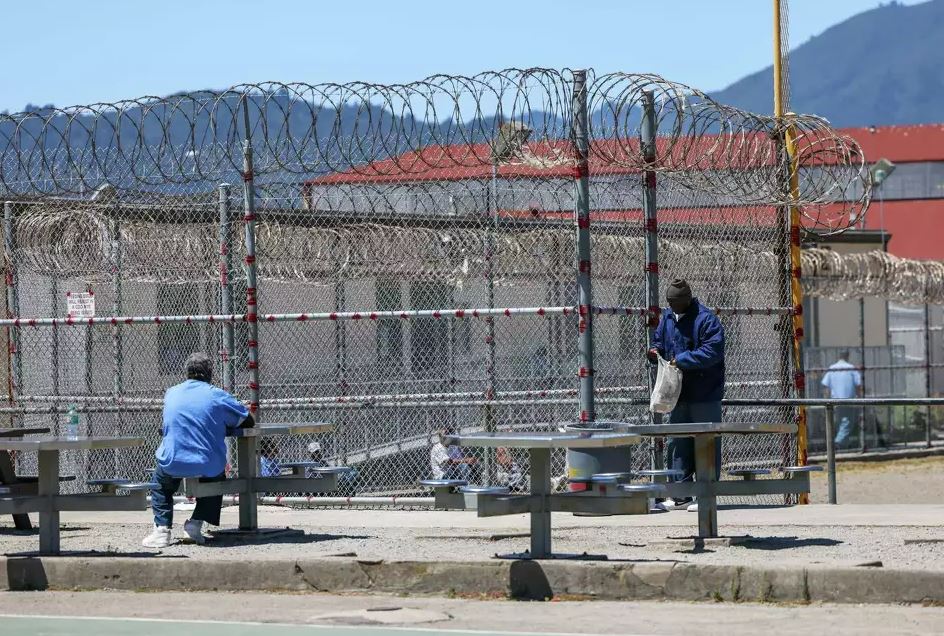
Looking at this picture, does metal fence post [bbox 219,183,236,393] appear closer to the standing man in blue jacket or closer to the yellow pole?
the standing man in blue jacket

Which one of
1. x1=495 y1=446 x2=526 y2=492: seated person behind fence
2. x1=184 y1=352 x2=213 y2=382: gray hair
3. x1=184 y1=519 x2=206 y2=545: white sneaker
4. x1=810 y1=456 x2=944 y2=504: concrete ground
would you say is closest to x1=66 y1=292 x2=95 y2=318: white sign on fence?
x1=495 y1=446 x2=526 y2=492: seated person behind fence

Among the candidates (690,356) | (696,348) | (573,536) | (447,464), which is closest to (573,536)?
(573,536)

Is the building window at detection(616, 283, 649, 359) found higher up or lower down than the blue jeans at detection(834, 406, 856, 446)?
higher up

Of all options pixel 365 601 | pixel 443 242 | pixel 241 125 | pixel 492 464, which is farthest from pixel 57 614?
pixel 443 242

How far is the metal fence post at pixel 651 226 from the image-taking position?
521 inches

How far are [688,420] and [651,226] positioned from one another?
1.58 meters

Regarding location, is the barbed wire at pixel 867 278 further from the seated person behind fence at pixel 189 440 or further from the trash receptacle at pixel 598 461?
the seated person behind fence at pixel 189 440

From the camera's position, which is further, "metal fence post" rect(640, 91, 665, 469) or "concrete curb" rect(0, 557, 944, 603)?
"metal fence post" rect(640, 91, 665, 469)

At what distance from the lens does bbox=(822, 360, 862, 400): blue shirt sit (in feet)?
83.8

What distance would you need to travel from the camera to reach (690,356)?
41.0 ft

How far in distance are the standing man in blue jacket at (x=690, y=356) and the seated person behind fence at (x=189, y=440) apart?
10.6 feet

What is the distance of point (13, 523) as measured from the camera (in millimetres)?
13812

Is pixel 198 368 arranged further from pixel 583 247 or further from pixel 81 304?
pixel 81 304

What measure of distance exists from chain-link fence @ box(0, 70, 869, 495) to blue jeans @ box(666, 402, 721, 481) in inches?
29.5
